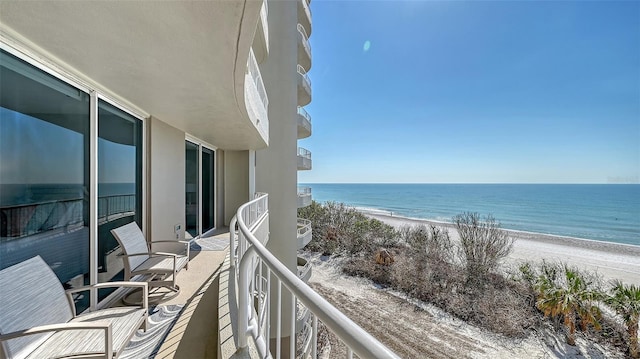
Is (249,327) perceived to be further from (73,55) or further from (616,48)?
(616,48)

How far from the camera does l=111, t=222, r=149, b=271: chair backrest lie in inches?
132

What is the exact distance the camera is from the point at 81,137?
9.67 feet

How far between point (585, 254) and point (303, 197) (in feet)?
67.4

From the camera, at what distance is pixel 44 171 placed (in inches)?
97.6

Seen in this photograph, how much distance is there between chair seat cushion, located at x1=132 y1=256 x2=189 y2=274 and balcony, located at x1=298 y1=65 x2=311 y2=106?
297 inches

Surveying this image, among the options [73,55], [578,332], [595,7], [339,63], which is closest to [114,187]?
[73,55]

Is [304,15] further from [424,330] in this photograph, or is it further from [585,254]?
[585,254]

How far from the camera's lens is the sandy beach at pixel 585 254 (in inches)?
536

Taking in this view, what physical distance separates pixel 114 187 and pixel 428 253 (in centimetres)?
1327

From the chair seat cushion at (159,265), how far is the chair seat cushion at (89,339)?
1.06 meters

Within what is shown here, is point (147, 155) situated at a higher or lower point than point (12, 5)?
lower

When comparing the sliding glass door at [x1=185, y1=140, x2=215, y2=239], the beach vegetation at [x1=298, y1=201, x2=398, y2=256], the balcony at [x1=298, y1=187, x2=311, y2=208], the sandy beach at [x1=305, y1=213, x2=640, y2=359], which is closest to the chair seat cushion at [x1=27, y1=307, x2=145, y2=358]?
the sliding glass door at [x1=185, y1=140, x2=215, y2=239]

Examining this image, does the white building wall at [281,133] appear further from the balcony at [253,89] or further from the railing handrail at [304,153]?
the balcony at [253,89]

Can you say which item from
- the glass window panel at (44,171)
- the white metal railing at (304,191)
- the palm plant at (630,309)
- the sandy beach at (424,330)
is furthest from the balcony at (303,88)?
the palm plant at (630,309)
